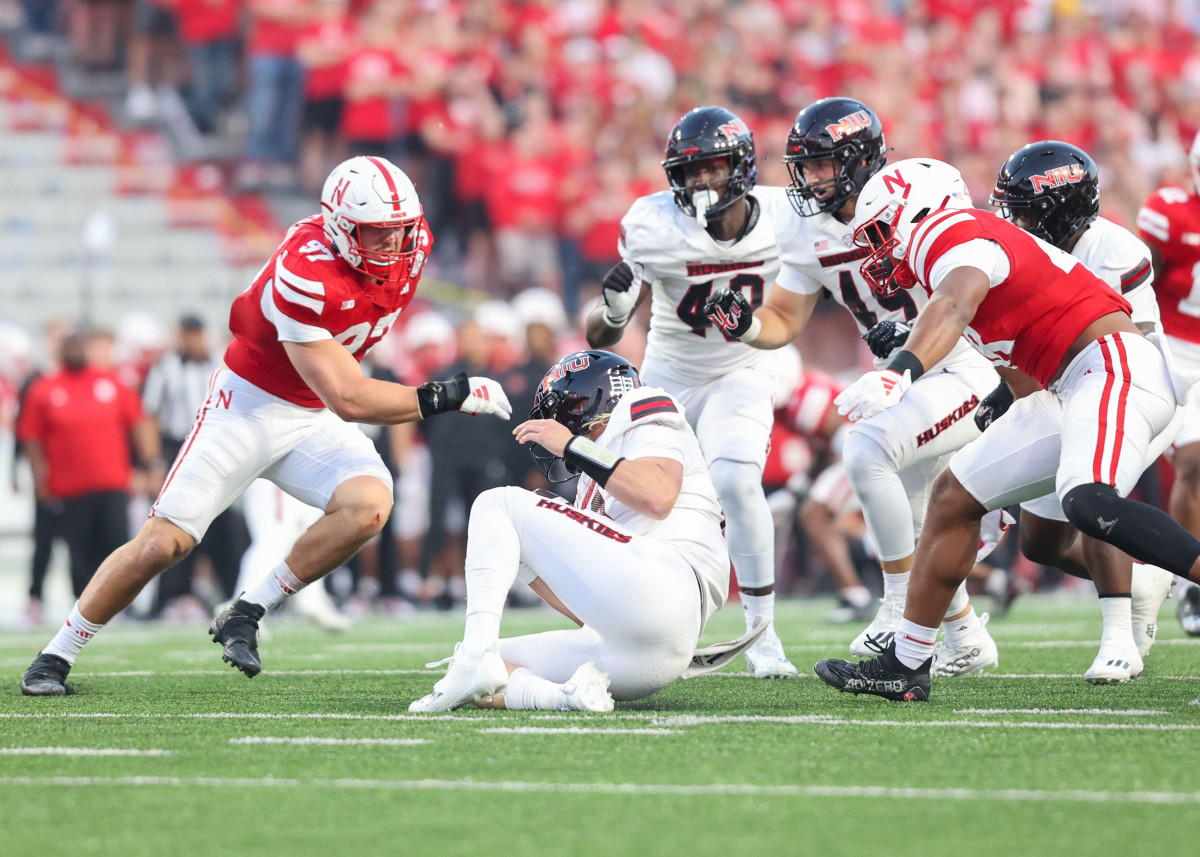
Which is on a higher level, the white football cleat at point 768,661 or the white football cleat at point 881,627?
the white football cleat at point 881,627

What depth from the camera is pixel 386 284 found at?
562 cm

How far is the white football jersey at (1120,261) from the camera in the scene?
5.45 metres

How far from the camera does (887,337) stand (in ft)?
18.0

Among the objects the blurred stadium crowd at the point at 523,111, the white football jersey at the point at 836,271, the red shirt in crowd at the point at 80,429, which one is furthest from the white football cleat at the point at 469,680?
the blurred stadium crowd at the point at 523,111

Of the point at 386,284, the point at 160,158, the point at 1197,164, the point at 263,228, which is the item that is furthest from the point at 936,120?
the point at 386,284

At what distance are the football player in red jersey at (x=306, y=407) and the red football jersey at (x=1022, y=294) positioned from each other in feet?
5.00

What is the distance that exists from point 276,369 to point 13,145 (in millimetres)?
10784

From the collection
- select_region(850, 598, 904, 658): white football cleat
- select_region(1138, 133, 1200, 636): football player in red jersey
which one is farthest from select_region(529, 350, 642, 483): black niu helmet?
select_region(1138, 133, 1200, 636): football player in red jersey

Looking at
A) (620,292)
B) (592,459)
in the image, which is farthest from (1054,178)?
(592,459)

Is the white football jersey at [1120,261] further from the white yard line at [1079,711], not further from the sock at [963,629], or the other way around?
the white yard line at [1079,711]

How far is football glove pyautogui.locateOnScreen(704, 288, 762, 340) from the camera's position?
5.67 m

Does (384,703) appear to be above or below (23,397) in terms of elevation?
below

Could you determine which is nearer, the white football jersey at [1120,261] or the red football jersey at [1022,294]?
the red football jersey at [1022,294]

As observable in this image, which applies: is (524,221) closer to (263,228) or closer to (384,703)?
(263,228)
